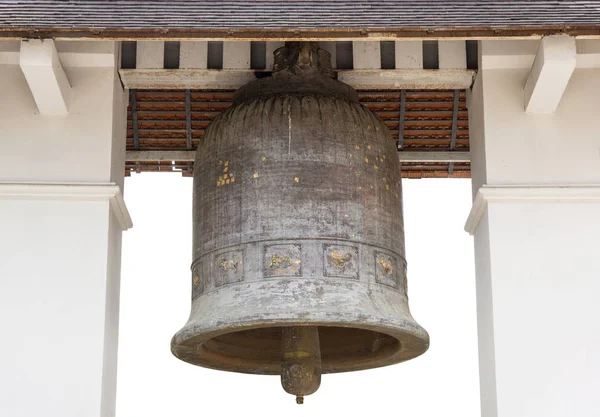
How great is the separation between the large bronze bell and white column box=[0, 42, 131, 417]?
0.73 m

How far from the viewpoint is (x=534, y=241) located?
450 inches

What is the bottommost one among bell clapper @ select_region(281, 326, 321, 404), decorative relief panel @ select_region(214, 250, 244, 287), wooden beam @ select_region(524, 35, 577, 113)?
bell clapper @ select_region(281, 326, 321, 404)

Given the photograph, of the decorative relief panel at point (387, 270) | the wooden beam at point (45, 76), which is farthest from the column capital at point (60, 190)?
the decorative relief panel at point (387, 270)

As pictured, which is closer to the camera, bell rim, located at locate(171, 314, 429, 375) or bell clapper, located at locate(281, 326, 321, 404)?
bell rim, located at locate(171, 314, 429, 375)

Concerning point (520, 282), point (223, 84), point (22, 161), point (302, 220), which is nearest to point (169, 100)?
point (223, 84)

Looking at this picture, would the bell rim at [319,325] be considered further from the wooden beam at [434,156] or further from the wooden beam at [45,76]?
the wooden beam at [434,156]

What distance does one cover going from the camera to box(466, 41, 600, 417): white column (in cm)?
1099

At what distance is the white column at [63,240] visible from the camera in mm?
11008

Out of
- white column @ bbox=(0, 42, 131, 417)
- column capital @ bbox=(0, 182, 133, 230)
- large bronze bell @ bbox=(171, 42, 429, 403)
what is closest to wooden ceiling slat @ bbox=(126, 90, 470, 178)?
white column @ bbox=(0, 42, 131, 417)

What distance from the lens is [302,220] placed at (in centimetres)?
1095

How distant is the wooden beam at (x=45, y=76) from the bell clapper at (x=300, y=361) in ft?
8.88

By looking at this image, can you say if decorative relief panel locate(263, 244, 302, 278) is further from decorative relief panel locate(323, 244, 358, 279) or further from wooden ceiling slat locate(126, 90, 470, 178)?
wooden ceiling slat locate(126, 90, 470, 178)

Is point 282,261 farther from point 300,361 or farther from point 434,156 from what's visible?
point 434,156

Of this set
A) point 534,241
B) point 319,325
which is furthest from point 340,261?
point 534,241
